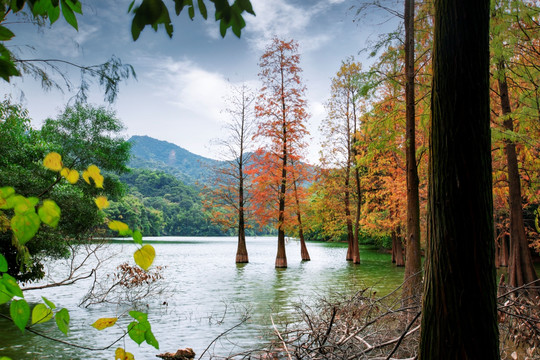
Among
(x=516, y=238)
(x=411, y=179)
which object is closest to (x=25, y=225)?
(x=411, y=179)

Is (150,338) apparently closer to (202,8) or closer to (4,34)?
(4,34)

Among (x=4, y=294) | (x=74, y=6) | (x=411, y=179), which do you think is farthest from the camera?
(x=411, y=179)

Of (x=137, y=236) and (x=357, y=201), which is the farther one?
(x=357, y=201)

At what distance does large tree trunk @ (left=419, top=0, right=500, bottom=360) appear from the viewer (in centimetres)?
250

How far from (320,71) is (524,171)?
727 inches

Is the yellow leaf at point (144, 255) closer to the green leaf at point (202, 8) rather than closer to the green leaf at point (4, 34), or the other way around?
the green leaf at point (4, 34)

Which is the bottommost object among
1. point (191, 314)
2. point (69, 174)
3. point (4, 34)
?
point (191, 314)

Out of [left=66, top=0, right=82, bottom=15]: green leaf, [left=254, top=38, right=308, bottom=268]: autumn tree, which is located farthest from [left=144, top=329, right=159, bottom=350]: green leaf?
[left=254, top=38, right=308, bottom=268]: autumn tree

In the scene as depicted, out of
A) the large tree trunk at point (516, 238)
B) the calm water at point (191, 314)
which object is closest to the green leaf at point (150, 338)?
the calm water at point (191, 314)

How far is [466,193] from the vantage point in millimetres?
2502

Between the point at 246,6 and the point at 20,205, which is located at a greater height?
the point at 246,6

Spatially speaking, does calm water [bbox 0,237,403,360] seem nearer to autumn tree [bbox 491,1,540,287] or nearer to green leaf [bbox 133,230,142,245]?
autumn tree [bbox 491,1,540,287]

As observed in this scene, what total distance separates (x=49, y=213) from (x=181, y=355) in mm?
6468

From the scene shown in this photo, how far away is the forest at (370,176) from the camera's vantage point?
4.98 ft
